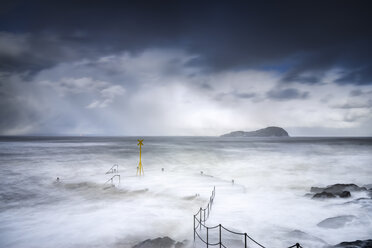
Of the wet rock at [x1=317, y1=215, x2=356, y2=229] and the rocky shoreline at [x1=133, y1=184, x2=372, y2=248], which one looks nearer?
the rocky shoreline at [x1=133, y1=184, x2=372, y2=248]

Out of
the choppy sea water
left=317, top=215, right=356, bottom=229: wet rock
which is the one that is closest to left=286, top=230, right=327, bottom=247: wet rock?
the choppy sea water

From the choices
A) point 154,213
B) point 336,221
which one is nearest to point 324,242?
point 336,221

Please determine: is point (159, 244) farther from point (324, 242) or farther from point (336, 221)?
point (336, 221)

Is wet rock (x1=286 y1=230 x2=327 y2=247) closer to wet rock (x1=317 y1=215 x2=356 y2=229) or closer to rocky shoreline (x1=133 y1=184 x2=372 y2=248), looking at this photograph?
rocky shoreline (x1=133 y1=184 x2=372 y2=248)

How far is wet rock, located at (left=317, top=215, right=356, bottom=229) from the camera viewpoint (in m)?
12.4

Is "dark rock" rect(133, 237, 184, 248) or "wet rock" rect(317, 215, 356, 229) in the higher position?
"dark rock" rect(133, 237, 184, 248)

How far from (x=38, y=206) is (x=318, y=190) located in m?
25.9

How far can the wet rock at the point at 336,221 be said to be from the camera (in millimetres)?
12445

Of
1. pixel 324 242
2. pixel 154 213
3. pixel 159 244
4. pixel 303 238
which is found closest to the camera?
pixel 159 244

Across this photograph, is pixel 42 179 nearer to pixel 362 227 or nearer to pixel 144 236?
pixel 144 236

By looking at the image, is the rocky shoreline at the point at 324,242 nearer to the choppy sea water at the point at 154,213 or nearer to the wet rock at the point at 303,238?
the wet rock at the point at 303,238

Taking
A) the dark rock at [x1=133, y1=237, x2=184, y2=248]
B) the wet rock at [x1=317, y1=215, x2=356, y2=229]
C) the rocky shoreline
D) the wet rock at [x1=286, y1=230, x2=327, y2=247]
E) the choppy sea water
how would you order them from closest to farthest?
the rocky shoreline < the dark rock at [x1=133, y1=237, x2=184, y2=248] < the wet rock at [x1=286, y1=230, x2=327, y2=247] < the choppy sea water < the wet rock at [x1=317, y1=215, x2=356, y2=229]

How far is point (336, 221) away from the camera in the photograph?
1293cm

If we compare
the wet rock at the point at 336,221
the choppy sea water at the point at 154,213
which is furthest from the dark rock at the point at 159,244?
the wet rock at the point at 336,221
